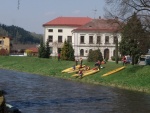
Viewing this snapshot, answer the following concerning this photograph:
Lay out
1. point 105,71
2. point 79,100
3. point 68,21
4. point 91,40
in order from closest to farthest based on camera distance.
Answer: point 79,100 → point 105,71 → point 91,40 → point 68,21

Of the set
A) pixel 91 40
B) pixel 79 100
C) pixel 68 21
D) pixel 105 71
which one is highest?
pixel 68 21

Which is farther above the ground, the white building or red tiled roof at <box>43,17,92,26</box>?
red tiled roof at <box>43,17,92,26</box>

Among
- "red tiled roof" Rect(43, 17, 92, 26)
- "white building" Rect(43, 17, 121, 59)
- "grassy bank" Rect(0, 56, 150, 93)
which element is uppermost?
"red tiled roof" Rect(43, 17, 92, 26)

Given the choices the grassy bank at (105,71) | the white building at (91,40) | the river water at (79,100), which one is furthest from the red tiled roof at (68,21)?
the river water at (79,100)

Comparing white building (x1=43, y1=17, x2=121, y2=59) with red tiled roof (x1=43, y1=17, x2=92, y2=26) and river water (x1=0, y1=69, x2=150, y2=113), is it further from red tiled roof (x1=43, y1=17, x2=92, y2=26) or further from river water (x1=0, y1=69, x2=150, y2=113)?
river water (x1=0, y1=69, x2=150, y2=113)

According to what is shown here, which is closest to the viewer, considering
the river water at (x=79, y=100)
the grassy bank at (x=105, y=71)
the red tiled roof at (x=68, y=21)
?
the river water at (x=79, y=100)

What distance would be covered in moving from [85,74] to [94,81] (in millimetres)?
4865

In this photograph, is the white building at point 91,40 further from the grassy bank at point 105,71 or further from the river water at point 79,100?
the river water at point 79,100

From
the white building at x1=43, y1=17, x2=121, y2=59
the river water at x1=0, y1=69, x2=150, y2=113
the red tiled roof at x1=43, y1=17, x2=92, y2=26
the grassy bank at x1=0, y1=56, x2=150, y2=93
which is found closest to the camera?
the river water at x1=0, y1=69, x2=150, y2=113

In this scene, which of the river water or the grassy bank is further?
the grassy bank

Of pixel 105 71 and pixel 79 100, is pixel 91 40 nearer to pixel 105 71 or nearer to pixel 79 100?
pixel 105 71

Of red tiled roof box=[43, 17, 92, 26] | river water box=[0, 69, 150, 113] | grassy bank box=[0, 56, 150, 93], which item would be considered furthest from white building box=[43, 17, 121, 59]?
river water box=[0, 69, 150, 113]

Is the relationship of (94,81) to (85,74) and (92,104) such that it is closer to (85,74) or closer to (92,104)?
(85,74)

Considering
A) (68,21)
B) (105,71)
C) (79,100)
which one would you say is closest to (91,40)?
(68,21)
